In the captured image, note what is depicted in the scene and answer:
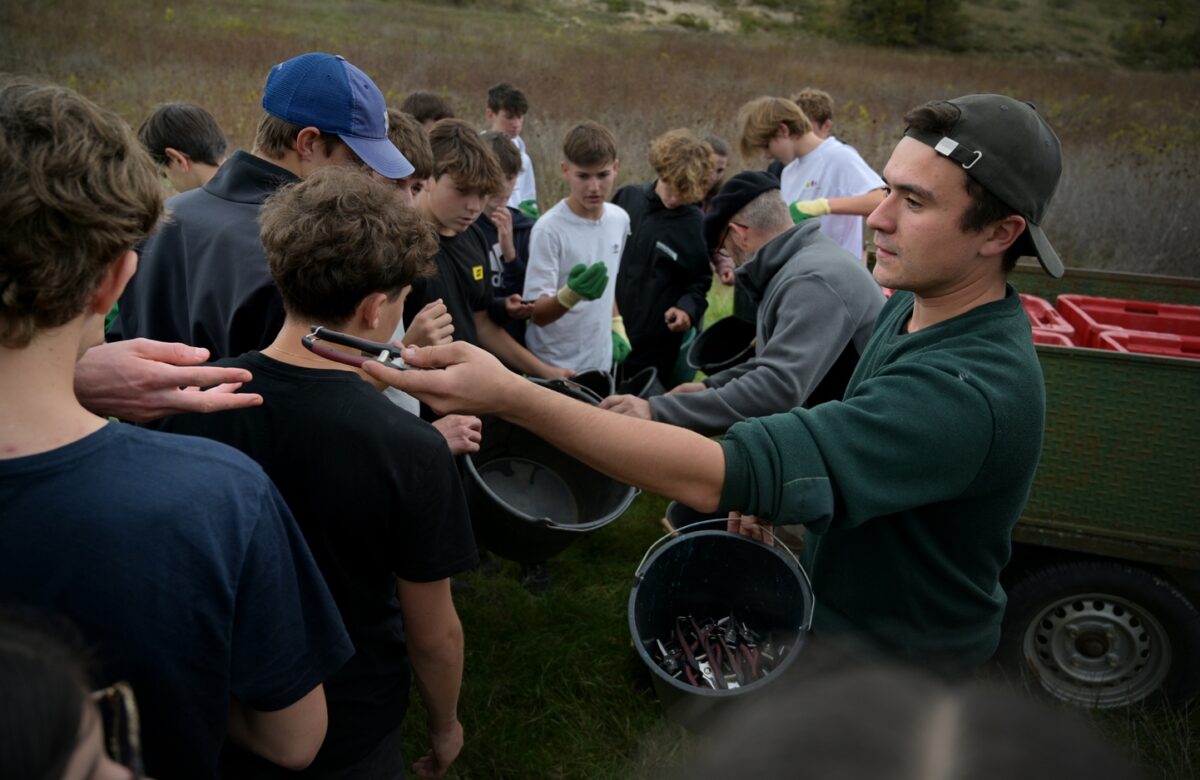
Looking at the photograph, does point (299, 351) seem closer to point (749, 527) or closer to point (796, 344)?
point (749, 527)

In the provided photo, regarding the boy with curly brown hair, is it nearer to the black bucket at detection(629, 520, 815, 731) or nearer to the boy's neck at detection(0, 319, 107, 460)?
the black bucket at detection(629, 520, 815, 731)

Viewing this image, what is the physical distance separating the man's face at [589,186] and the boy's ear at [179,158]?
1830mm

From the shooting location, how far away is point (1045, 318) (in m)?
3.61

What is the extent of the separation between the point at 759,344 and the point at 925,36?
71.9 feet

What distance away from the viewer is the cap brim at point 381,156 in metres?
2.43

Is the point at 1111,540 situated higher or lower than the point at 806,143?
lower

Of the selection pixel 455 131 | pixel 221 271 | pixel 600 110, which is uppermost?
pixel 455 131

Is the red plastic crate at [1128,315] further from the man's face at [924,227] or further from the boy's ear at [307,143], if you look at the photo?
the boy's ear at [307,143]

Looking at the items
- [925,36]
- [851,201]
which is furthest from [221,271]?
[925,36]

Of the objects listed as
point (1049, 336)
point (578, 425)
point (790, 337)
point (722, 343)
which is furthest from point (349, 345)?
point (1049, 336)

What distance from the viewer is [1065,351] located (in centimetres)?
268

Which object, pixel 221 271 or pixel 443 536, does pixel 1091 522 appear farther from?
pixel 221 271

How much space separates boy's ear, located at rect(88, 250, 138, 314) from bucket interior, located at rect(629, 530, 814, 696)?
1.38m

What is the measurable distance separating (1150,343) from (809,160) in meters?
2.80
